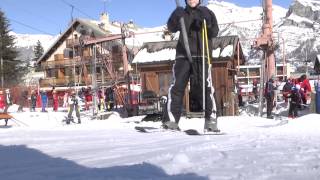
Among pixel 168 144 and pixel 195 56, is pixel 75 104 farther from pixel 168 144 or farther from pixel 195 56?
pixel 168 144

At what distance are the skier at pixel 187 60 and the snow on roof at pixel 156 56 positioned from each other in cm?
1755

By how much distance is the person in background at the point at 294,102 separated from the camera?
715 inches

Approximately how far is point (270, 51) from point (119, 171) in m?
19.2

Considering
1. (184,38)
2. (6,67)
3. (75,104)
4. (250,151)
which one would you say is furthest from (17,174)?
(6,67)

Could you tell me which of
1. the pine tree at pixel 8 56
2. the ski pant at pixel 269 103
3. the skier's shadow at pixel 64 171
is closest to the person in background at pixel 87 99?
the ski pant at pixel 269 103

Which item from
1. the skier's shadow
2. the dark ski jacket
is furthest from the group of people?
the skier's shadow

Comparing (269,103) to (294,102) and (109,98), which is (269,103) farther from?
(109,98)

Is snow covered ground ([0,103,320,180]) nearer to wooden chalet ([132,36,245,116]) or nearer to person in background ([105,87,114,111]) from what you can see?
wooden chalet ([132,36,245,116])

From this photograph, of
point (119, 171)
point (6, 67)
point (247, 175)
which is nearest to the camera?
point (247, 175)

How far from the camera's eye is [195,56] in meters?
7.35

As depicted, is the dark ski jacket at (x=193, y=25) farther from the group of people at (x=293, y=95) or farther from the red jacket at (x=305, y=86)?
the red jacket at (x=305, y=86)

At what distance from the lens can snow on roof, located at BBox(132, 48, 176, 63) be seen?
25.3m

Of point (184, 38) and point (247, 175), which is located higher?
point (184, 38)

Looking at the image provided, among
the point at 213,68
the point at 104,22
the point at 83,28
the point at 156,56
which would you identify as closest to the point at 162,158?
the point at 213,68
